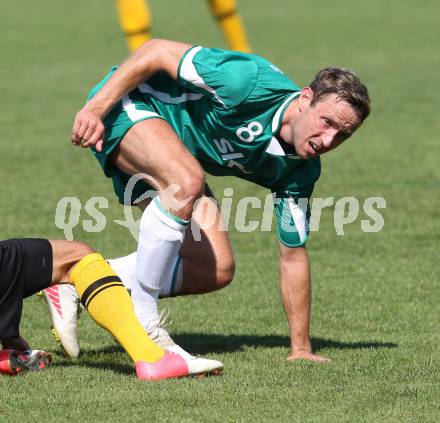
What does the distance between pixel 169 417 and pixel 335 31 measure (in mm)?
17777

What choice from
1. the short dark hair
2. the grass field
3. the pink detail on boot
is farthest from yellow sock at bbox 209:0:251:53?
the pink detail on boot

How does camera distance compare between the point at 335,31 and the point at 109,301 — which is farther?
the point at 335,31

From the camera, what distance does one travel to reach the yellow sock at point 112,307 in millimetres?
5363

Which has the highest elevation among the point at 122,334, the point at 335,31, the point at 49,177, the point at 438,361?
the point at 335,31

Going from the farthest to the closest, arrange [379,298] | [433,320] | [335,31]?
[335,31] < [379,298] < [433,320]

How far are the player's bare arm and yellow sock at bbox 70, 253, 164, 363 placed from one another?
1.93ft

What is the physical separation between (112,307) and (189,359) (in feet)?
1.37

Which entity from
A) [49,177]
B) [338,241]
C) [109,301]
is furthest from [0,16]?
[109,301]

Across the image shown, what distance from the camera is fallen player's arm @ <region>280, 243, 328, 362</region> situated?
20.0 ft

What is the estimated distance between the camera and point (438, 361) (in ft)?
19.1

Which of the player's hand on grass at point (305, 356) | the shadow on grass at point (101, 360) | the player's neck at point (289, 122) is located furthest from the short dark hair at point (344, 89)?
the shadow on grass at point (101, 360)

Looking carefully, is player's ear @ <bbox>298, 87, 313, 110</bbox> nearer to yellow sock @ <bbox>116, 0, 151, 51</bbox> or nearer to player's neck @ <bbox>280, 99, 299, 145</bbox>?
player's neck @ <bbox>280, 99, 299, 145</bbox>

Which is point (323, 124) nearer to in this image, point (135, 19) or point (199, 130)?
point (199, 130)

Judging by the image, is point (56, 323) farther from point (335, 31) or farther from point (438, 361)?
point (335, 31)
